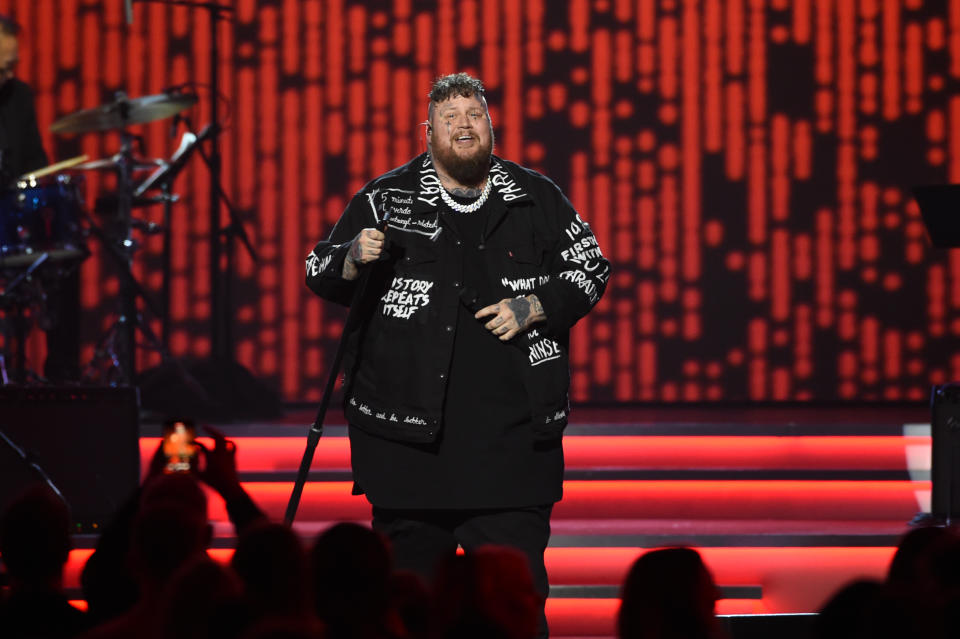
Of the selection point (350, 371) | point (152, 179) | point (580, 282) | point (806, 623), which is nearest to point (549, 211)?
point (580, 282)

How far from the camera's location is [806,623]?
6.52ft

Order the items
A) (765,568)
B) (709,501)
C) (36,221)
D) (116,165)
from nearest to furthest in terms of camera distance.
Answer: (765,568) → (709,501) → (36,221) → (116,165)

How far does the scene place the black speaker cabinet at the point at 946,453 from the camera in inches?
159

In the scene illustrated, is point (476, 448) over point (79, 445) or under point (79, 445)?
over

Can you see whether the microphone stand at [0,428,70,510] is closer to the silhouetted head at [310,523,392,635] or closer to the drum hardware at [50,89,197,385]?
the drum hardware at [50,89,197,385]

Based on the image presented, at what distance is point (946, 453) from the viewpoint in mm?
4051

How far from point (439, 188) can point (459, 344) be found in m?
0.34

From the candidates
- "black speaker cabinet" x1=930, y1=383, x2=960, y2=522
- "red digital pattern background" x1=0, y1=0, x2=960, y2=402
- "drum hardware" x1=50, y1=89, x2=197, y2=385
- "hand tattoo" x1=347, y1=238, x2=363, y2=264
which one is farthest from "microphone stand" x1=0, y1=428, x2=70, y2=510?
"black speaker cabinet" x1=930, y1=383, x2=960, y2=522

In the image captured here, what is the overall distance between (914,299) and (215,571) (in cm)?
552

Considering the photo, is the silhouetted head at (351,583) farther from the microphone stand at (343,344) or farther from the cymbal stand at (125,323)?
the cymbal stand at (125,323)

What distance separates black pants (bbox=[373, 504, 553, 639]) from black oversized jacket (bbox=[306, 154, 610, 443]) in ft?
0.60

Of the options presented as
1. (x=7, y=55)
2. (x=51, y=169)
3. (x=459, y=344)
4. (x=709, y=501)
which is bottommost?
(x=709, y=501)

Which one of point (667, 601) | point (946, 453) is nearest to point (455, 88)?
point (667, 601)

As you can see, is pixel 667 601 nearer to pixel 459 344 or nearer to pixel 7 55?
pixel 459 344
